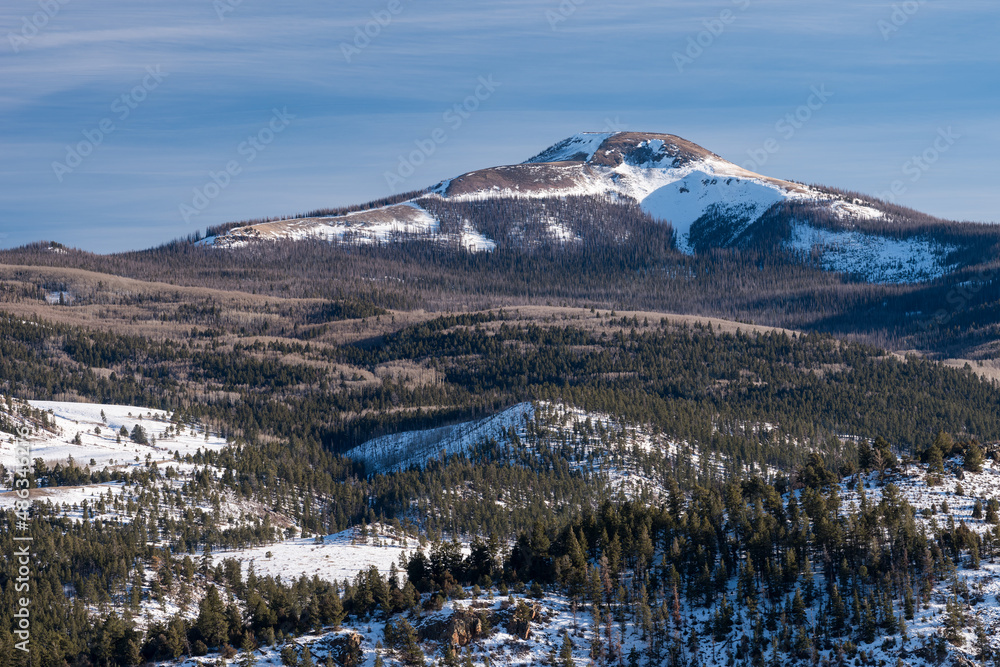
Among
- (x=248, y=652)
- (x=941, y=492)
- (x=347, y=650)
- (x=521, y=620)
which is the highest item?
(x=941, y=492)

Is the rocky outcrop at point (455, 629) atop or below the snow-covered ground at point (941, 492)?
below

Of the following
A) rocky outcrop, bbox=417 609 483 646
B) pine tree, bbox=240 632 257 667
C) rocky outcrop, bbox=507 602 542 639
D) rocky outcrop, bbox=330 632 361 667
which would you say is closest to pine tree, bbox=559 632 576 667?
rocky outcrop, bbox=507 602 542 639

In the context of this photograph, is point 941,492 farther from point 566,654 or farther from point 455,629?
point 455,629

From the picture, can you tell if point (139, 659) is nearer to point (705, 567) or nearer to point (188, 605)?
point (188, 605)

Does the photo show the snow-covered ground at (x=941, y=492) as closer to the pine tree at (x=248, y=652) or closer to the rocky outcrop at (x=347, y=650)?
the rocky outcrop at (x=347, y=650)

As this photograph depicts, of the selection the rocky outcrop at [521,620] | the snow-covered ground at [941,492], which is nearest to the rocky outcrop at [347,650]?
the rocky outcrop at [521,620]

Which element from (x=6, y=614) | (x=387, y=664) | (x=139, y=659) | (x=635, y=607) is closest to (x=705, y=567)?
(x=635, y=607)

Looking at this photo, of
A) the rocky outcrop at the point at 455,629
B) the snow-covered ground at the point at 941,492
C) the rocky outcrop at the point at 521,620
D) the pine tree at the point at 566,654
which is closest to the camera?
the pine tree at the point at 566,654

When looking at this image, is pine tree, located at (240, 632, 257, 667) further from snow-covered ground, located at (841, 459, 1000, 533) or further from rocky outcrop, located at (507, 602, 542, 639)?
snow-covered ground, located at (841, 459, 1000, 533)

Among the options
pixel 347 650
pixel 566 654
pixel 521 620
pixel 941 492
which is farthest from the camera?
pixel 941 492

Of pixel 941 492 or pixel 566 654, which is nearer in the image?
pixel 566 654

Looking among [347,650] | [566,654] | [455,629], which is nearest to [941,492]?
[566,654]
